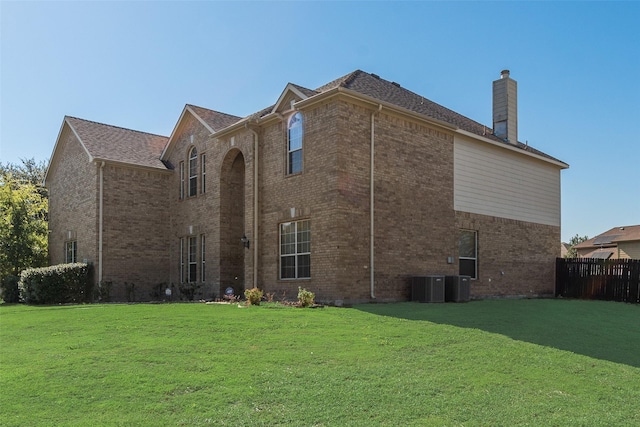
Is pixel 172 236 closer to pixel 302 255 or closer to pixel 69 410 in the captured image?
pixel 302 255

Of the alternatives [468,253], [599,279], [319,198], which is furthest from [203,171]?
[599,279]

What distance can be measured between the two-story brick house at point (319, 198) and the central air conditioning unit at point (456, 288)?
1.00 metres

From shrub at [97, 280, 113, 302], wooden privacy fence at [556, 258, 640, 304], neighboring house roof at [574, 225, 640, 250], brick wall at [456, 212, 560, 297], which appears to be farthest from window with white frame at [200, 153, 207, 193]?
neighboring house roof at [574, 225, 640, 250]

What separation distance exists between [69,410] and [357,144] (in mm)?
11378

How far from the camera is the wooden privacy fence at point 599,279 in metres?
20.8

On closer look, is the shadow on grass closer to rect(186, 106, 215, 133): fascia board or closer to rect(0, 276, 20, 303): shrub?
rect(186, 106, 215, 133): fascia board

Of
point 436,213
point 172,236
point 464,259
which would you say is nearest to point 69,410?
point 436,213

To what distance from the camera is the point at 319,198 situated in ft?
51.3

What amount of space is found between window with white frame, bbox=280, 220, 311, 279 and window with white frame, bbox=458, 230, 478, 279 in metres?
6.05

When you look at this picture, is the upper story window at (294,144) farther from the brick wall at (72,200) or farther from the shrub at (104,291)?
the brick wall at (72,200)

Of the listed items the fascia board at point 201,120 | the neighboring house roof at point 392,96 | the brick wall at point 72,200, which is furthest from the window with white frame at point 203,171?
the brick wall at point 72,200

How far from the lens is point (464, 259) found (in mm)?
19234

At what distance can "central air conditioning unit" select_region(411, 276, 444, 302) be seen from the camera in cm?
1606

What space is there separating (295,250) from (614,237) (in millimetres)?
42899
